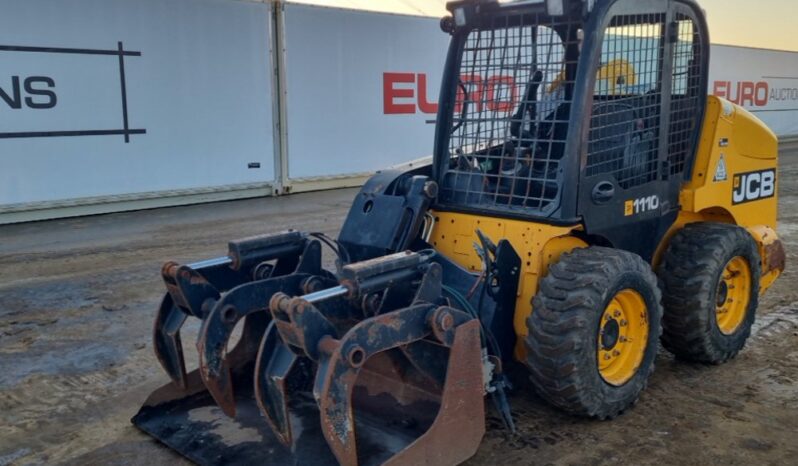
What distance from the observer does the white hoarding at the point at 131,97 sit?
9.34m

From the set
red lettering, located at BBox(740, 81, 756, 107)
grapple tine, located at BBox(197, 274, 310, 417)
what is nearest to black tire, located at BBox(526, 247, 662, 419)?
grapple tine, located at BBox(197, 274, 310, 417)

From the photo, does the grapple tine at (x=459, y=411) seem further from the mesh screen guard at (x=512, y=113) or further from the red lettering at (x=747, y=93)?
the red lettering at (x=747, y=93)

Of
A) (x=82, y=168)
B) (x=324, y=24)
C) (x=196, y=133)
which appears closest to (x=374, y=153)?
(x=324, y=24)

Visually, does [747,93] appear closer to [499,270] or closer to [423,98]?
[423,98]

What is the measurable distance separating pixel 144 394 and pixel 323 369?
185 cm

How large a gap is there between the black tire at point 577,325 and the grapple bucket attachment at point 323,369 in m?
0.31

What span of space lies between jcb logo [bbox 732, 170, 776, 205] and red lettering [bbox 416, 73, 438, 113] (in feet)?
29.6

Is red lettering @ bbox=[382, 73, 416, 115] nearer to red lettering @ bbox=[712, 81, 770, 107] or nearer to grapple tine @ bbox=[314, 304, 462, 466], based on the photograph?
red lettering @ bbox=[712, 81, 770, 107]

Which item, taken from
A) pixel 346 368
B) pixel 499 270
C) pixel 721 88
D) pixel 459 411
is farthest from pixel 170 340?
pixel 721 88

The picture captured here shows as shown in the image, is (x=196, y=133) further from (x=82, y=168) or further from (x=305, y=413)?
(x=305, y=413)

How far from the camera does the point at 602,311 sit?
11.4ft

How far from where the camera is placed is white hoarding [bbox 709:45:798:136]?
19.7m

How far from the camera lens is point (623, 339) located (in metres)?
3.81

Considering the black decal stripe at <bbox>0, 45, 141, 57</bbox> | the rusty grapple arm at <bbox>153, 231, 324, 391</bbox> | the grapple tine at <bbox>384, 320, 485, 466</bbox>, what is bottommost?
the grapple tine at <bbox>384, 320, 485, 466</bbox>
